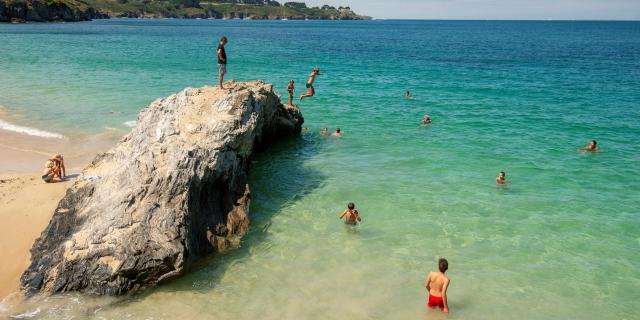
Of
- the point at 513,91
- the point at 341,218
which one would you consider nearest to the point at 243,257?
the point at 341,218

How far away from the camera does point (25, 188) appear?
16797mm

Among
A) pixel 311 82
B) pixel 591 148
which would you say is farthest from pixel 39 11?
pixel 591 148

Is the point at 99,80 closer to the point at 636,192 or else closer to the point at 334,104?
the point at 334,104

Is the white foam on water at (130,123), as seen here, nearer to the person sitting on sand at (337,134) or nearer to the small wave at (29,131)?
the small wave at (29,131)

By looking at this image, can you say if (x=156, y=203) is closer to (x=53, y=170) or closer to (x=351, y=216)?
(x=351, y=216)

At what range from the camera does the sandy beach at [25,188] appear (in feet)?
41.6

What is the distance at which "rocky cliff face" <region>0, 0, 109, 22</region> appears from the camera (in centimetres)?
12056

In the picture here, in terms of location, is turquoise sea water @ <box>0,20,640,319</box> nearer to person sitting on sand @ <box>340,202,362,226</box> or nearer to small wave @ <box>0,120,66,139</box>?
person sitting on sand @ <box>340,202,362,226</box>

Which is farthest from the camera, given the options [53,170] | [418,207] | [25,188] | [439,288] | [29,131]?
[29,131]

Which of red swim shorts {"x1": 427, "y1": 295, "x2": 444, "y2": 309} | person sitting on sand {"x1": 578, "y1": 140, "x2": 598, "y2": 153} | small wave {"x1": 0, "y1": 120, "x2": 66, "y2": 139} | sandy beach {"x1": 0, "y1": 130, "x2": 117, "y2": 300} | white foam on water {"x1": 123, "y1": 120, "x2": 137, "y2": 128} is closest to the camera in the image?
red swim shorts {"x1": 427, "y1": 295, "x2": 444, "y2": 309}

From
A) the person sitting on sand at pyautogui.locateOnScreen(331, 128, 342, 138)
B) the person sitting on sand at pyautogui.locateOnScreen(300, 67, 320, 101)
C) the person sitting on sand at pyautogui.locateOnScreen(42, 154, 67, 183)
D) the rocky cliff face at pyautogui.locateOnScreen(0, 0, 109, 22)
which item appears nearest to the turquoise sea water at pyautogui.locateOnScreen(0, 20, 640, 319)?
the person sitting on sand at pyautogui.locateOnScreen(331, 128, 342, 138)

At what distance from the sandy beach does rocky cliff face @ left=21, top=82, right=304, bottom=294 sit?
75 cm

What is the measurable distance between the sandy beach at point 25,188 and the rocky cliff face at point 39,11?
120029 millimetres

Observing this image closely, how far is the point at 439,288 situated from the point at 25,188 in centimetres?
1449
